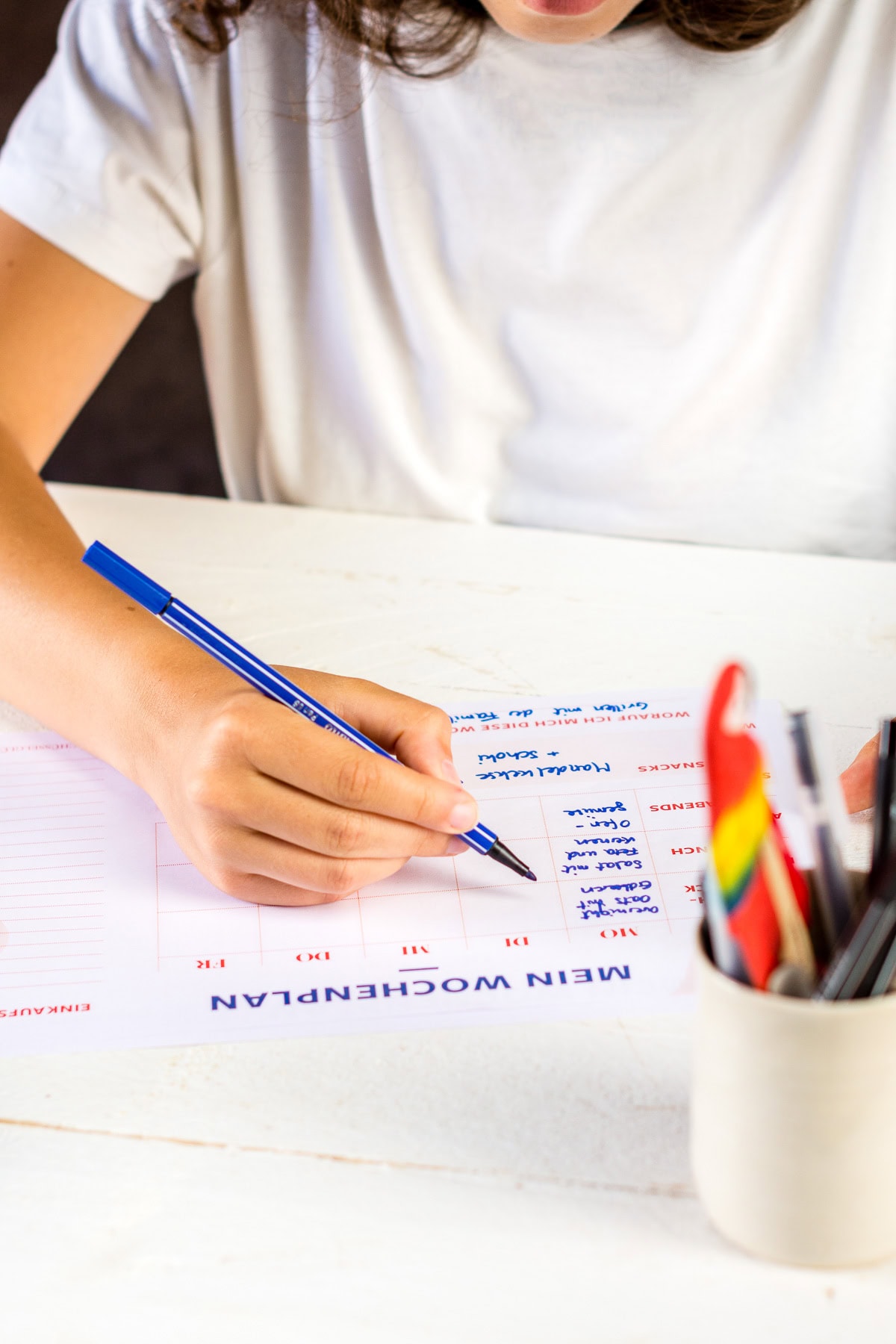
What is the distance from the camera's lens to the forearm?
19.4 inches

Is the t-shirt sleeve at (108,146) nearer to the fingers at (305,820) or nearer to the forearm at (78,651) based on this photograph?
the forearm at (78,651)

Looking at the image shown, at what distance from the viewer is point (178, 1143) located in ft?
1.16

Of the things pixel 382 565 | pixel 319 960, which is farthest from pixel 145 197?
pixel 319 960

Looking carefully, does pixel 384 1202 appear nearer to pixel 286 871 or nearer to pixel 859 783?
pixel 286 871

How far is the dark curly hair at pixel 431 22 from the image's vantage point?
2.18 ft

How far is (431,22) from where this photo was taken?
2.25ft

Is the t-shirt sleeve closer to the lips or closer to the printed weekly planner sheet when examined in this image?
the lips

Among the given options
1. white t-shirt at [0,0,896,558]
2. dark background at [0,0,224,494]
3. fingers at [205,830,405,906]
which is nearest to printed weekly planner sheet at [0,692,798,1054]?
fingers at [205,830,405,906]

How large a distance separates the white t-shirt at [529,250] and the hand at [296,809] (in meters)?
0.42

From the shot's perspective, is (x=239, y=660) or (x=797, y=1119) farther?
(x=239, y=660)

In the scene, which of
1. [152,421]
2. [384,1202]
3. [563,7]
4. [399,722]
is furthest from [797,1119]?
[152,421]

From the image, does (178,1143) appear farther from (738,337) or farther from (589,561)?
(738,337)

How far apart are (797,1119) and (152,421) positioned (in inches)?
63.4

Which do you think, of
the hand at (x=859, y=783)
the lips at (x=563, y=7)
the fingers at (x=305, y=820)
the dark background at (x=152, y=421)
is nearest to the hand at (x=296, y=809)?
the fingers at (x=305, y=820)
